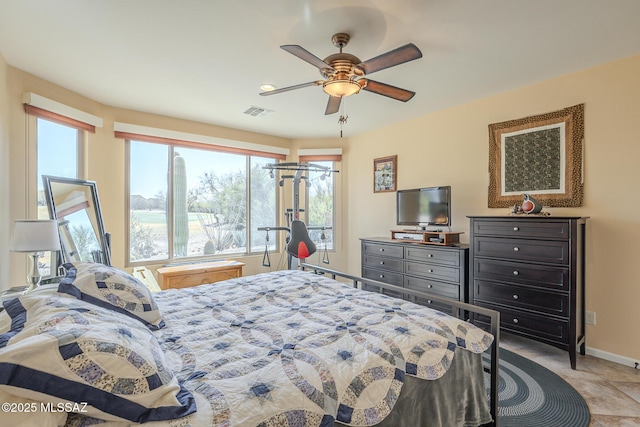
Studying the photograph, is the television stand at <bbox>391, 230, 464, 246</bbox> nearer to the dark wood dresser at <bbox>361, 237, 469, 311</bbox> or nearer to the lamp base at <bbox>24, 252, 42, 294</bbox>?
the dark wood dresser at <bbox>361, 237, 469, 311</bbox>

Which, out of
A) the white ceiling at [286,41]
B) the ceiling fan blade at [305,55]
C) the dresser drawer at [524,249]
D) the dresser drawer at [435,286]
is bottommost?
the dresser drawer at [435,286]

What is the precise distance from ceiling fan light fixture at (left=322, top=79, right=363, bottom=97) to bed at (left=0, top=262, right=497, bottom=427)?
1473 mm

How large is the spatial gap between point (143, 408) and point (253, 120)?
3897 millimetres

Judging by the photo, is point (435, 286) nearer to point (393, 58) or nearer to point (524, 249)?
point (524, 249)

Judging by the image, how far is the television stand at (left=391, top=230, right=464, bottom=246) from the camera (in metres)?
3.38

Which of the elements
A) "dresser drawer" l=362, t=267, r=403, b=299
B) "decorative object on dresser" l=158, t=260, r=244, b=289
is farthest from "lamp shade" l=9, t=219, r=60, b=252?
"dresser drawer" l=362, t=267, r=403, b=299

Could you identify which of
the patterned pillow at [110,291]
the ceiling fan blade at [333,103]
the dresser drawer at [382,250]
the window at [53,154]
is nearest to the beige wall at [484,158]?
the window at [53,154]

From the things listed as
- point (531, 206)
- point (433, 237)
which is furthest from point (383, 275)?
point (531, 206)

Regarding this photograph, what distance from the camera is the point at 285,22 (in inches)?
81.2

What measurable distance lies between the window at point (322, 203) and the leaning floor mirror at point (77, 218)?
295 cm

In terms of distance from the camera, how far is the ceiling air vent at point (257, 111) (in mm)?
3746

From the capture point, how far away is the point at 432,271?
3.40m

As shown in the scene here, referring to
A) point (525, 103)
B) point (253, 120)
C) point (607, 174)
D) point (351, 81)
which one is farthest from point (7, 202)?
point (607, 174)

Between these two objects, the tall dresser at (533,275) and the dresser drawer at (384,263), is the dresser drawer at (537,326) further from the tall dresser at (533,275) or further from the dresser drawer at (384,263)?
the dresser drawer at (384,263)
